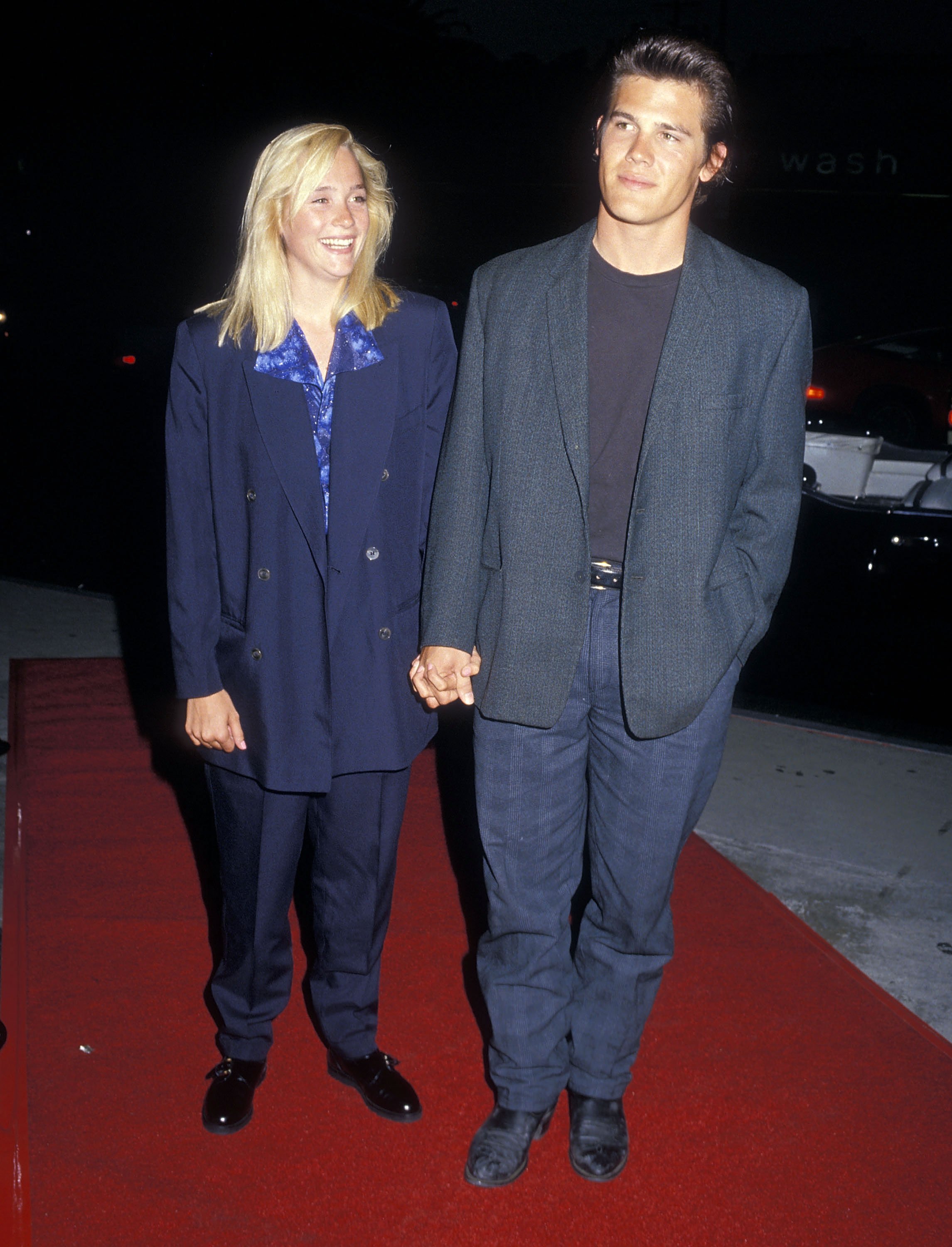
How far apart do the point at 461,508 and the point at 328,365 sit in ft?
1.27

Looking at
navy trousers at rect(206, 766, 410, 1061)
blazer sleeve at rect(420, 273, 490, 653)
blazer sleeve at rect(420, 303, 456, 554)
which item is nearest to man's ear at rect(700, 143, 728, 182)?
blazer sleeve at rect(420, 273, 490, 653)

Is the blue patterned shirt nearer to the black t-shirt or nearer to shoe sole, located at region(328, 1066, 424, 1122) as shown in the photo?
the black t-shirt

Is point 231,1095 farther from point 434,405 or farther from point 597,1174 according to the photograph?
point 434,405

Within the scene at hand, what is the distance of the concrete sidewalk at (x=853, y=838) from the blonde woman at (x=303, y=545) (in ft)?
4.68

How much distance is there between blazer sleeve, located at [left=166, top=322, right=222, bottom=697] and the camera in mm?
2135

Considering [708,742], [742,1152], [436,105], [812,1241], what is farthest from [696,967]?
[436,105]

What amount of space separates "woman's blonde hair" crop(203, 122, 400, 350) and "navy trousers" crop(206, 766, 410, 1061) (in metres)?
0.87

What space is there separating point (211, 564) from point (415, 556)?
389 millimetres

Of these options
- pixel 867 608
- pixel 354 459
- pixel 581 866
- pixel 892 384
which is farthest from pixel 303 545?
pixel 892 384

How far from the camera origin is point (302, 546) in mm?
2119

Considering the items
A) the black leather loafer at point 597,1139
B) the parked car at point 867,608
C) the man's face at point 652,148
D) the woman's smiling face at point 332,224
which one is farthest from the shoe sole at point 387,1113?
the parked car at point 867,608

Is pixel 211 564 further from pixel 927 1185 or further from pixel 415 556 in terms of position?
pixel 927 1185

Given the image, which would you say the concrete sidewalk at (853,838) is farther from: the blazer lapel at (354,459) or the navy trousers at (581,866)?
the blazer lapel at (354,459)

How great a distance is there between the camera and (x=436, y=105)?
20719mm
